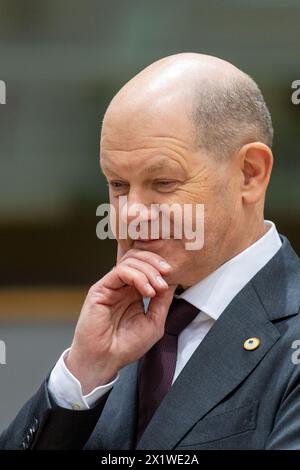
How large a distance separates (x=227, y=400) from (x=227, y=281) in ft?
0.91

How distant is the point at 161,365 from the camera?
6.93 ft

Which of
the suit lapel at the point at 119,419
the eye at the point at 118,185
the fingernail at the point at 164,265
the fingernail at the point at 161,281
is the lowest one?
the suit lapel at the point at 119,419

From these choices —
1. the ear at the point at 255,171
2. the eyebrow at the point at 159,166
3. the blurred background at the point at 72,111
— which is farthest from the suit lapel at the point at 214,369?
the blurred background at the point at 72,111

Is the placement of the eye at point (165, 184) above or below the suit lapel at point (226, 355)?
above

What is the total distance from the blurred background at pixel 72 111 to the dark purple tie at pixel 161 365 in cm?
375

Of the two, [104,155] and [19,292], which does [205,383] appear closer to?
[104,155]

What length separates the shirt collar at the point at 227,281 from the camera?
207 centimetres

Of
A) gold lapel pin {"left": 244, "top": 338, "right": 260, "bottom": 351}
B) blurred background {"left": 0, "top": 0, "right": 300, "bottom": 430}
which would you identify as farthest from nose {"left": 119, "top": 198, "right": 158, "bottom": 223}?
blurred background {"left": 0, "top": 0, "right": 300, "bottom": 430}

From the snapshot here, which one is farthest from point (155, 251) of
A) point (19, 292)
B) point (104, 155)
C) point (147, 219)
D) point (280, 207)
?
point (19, 292)

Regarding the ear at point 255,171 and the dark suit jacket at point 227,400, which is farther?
the ear at point 255,171

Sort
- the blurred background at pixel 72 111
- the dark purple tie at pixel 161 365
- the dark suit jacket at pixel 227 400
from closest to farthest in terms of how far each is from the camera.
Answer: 1. the dark suit jacket at pixel 227 400
2. the dark purple tie at pixel 161 365
3. the blurred background at pixel 72 111

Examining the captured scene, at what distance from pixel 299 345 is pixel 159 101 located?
582 millimetres

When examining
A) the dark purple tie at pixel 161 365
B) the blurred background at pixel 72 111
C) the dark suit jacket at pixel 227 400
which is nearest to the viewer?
the dark suit jacket at pixel 227 400

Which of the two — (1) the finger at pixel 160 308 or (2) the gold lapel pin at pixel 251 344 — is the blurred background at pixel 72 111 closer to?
(1) the finger at pixel 160 308
